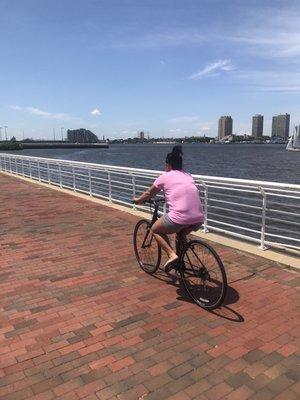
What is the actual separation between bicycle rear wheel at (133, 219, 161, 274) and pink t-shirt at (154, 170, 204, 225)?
93 cm

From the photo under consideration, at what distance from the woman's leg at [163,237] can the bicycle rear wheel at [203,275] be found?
0.46ft

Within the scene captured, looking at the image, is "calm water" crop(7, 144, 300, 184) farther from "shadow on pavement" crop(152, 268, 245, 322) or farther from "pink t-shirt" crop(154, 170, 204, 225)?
"pink t-shirt" crop(154, 170, 204, 225)

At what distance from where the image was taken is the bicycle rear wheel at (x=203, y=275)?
174 inches

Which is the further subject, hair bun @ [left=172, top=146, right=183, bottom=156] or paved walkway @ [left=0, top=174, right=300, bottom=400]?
hair bun @ [left=172, top=146, right=183, bottom=156]

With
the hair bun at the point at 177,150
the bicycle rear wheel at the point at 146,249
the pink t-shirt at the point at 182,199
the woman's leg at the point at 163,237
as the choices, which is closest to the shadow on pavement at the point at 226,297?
the bicycle rear wheel at the point at 146,249

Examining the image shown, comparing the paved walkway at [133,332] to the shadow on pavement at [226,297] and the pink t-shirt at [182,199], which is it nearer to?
the shadow on pavement at [226,297]

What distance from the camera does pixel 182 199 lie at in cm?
469

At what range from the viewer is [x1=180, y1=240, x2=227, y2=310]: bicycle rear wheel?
442 centimetres

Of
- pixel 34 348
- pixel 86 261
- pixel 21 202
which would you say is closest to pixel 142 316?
pixel 34 348

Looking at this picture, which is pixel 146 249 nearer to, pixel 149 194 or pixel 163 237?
pixel 163 237

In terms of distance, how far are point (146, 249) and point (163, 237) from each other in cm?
86

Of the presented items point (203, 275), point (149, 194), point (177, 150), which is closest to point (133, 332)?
point (203, 275)

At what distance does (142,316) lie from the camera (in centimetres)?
440

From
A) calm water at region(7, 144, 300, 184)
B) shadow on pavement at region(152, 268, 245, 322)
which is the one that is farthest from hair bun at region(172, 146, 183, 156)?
calm water at region(7, 144, 300, 184)
